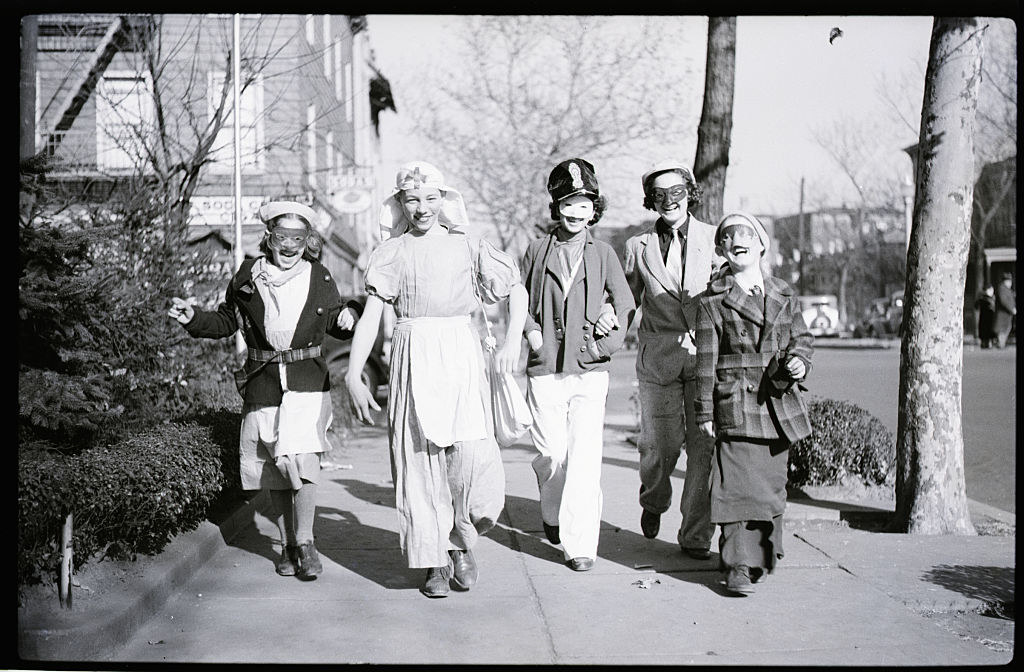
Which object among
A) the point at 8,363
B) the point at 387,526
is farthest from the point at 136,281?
the point at 8,363

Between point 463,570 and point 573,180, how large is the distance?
2.07m

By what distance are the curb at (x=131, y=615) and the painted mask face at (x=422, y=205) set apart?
6.55 ft

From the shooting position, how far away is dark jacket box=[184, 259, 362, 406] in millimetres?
5188

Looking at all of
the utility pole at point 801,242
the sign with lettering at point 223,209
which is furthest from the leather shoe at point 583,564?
the utility pole at point 801,242

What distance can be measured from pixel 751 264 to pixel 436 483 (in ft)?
6.06

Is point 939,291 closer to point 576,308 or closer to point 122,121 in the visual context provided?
point 576,308

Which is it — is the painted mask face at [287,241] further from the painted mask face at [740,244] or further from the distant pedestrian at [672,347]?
the painted mask face at [740,244]

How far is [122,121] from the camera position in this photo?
10.3 metres

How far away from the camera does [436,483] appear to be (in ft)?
16.1

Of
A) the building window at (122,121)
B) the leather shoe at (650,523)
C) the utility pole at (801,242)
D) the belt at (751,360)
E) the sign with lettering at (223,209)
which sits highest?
the utility pole at (801,242)

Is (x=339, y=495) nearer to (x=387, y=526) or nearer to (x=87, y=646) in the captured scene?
(x=387, y=526)

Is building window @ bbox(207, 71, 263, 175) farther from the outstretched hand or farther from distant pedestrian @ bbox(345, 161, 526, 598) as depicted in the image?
distant pedestrian @ bbox(345, 161, 526, 598)

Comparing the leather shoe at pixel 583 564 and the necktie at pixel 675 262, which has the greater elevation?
the necktie at pixel 675 262

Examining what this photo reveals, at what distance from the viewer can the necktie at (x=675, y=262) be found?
5.65 meters
